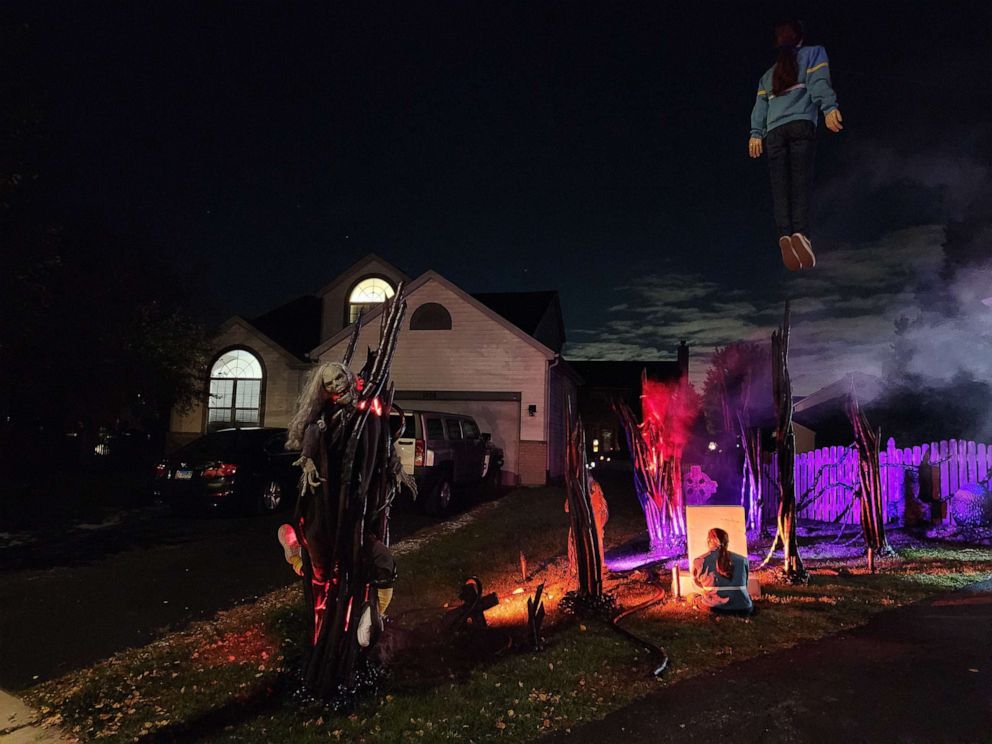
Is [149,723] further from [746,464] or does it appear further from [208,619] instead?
[746,464]

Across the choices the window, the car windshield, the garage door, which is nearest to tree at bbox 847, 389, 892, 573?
the window

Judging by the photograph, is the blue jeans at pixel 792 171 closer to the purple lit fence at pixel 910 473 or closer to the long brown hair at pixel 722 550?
the long brown hair at pixel 722 550

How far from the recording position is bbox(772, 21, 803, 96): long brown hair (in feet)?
10.2

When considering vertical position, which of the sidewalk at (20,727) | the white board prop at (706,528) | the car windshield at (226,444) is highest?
the car windshield at (226,444)

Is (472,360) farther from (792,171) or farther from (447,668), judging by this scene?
(792,171)

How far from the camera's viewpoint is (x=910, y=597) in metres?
Result: 6.42

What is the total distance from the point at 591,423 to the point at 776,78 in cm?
4577

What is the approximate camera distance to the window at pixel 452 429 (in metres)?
13.4

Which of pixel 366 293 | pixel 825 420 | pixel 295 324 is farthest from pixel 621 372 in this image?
pixel 366 293

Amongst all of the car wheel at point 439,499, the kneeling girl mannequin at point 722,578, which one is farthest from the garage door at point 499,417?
the kneeling girl mannequin at point 722,578

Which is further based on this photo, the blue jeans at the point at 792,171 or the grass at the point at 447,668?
the grass at the point at 447,668

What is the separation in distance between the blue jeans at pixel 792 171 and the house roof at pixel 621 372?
151ft

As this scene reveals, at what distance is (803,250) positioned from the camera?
3.13 metres

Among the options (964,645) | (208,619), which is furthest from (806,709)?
(208,619)
